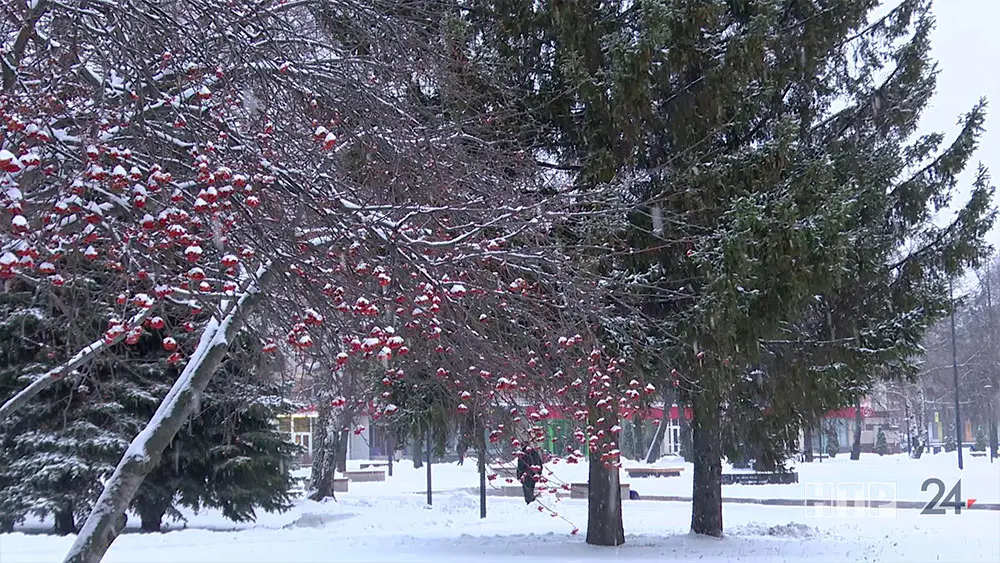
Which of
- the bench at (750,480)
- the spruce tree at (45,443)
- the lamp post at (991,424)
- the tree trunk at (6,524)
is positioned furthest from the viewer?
the lamp post at (991,424)

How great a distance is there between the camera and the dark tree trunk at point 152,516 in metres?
16.3

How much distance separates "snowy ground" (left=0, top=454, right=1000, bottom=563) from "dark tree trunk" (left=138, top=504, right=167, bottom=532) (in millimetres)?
585

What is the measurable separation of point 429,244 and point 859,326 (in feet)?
32.7

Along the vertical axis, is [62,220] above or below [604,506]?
above

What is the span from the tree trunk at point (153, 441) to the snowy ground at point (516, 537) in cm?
586

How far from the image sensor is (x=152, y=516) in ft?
53.9

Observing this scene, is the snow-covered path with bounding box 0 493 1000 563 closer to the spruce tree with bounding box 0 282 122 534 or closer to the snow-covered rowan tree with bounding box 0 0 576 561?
the spruce tree with bounding box 0 282 122 534

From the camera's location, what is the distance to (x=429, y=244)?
7.12 metres

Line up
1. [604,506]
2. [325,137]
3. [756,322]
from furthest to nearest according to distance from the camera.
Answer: [604,506] < [756,322] < [325,137]

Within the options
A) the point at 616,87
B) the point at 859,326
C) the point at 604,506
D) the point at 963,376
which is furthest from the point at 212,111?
the point at 963,376

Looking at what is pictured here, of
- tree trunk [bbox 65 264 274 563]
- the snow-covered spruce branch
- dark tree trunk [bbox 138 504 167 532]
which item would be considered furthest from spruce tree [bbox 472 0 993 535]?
dark tree trunk [bbox 138 504 167 532]

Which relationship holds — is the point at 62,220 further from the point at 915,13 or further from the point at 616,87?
the point at 915,13

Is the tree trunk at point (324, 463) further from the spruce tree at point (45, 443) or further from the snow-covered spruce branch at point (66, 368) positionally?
the snow-covered spruce branch at point (66, 368)

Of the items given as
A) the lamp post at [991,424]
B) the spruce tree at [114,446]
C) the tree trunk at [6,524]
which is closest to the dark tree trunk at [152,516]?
the spruce tree at [114,446]
